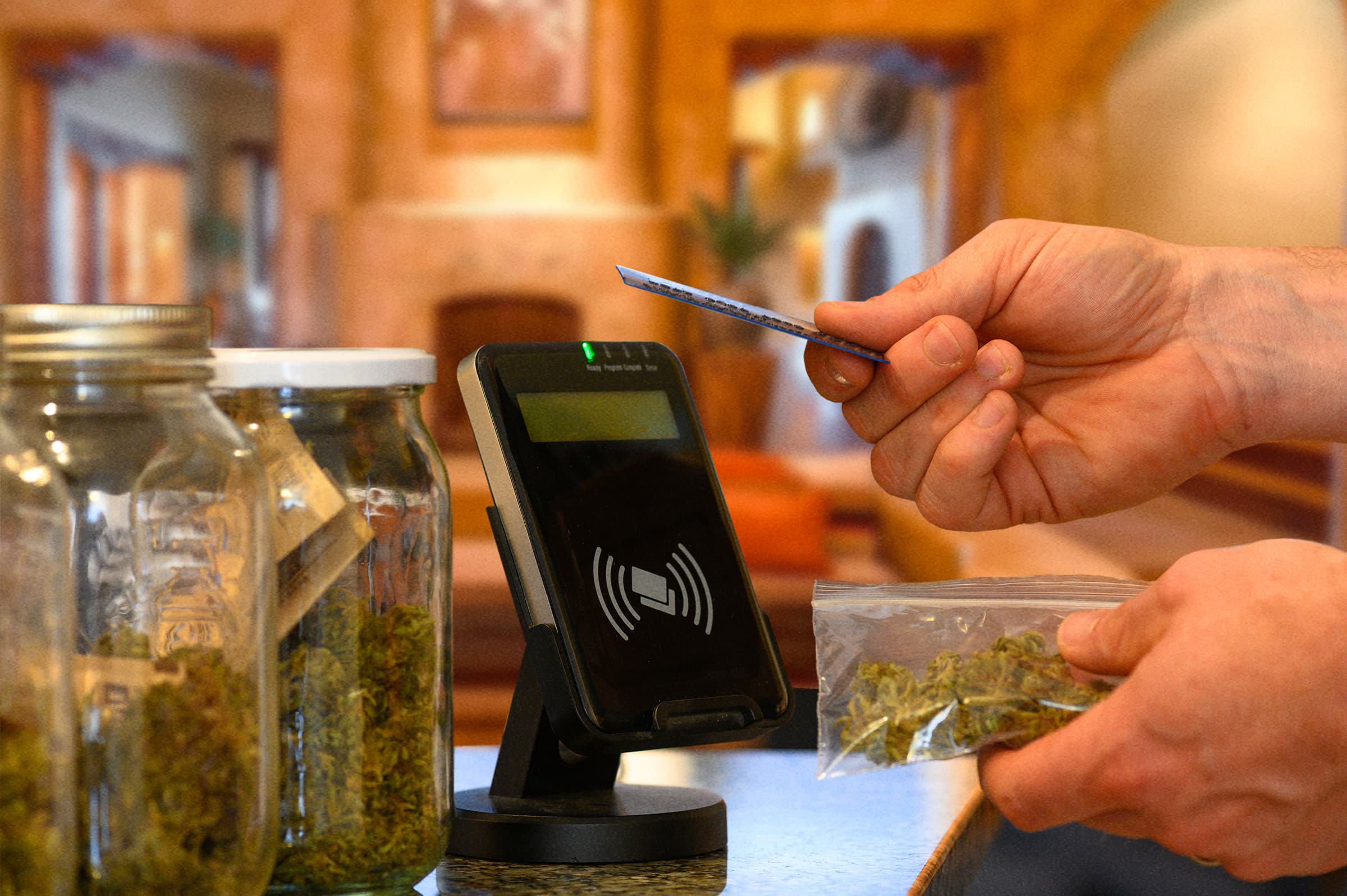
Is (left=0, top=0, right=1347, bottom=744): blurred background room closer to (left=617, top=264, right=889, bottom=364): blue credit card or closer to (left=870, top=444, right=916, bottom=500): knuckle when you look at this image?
(left=870, top=444, right=916, bottom=500): knuckle

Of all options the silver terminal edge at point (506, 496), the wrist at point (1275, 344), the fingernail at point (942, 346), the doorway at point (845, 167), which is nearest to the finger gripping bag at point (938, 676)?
the silver terminal edge at point (506, 496)

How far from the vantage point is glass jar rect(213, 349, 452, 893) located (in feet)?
1.82

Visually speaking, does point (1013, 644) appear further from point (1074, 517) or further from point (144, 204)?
point (144, 204)

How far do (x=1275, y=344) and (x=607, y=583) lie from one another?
58 centimetres

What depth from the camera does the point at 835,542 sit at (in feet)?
15.9

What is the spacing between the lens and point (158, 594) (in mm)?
503

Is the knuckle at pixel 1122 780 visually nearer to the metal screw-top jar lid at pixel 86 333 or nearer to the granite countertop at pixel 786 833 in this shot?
the granite countertop at pixel 786 833

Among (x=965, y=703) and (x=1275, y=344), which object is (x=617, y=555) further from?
(x=1275, y=344)

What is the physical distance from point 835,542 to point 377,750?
4337 millimetres

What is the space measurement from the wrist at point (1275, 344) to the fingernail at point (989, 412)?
0.60 ft

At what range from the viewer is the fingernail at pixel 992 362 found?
2.95 feet

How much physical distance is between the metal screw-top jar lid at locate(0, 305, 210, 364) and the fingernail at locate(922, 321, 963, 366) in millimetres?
506

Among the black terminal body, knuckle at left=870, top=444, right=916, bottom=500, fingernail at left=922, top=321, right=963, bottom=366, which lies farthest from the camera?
knuckle at left=870, top=444, right=916, bottom=500

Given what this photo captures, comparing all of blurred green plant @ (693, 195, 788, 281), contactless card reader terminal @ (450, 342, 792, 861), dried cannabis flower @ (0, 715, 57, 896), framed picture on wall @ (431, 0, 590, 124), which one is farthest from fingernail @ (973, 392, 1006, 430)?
framed picture on wall @ (431, 0, 590, 124)
